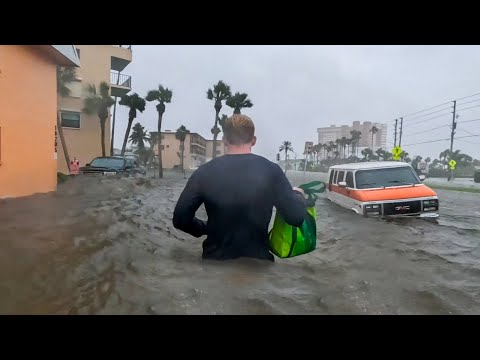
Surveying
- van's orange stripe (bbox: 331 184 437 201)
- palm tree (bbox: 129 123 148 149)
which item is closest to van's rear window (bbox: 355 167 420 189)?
van's orange stripe (bbox: 331 184 437 201)

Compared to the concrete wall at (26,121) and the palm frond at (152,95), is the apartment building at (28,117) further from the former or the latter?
the palm frond at (152,95)

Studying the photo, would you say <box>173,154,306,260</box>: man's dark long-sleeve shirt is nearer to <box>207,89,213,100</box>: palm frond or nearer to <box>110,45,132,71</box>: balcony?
<box>207,89,213,100</box>: palm frond

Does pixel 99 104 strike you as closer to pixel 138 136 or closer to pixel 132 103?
pixel 132 103

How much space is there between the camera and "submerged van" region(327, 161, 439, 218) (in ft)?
28.2

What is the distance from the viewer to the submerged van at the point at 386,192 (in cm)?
859

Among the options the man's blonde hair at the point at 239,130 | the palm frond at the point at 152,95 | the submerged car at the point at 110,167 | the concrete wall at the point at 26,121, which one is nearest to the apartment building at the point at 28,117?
the concrete wall at the point at 26,121

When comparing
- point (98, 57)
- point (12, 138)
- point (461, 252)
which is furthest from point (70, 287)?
point (98, 57)

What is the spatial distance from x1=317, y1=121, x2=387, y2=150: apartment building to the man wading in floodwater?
158ft

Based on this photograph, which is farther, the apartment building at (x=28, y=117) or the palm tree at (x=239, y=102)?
the palm tree at (x=239, y=102)

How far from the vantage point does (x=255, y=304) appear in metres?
2.45

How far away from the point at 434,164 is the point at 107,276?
56.2 meters

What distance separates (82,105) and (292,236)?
1149 inches

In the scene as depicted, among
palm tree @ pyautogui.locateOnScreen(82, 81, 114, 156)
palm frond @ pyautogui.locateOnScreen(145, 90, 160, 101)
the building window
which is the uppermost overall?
palm frond @ pyautogui.locateOnScreen(145, 90, 160, 101)

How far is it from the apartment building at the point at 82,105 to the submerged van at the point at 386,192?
71.0ft
